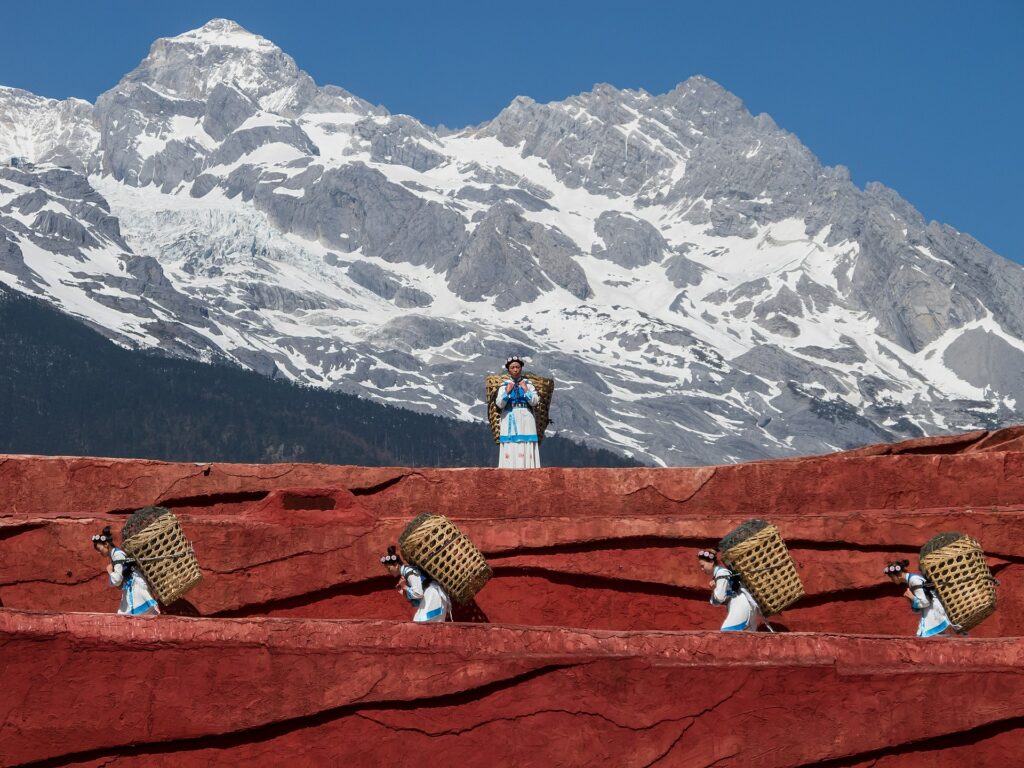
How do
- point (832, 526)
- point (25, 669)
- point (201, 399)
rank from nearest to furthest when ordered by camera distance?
1. point (25, 669)
2. point (832, 526)
3. point (201, 399)

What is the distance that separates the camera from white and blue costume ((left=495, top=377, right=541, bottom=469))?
1867cm

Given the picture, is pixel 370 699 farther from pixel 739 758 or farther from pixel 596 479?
pixel 596 479

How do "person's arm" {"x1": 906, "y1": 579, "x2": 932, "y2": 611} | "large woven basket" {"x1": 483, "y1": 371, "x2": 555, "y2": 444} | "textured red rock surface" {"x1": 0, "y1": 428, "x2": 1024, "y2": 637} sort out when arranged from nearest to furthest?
1. "person's arm" {"x1": 906, "y1": 579, "x2": 932, "y2": 611}
2. "textured red rock surface" {"x1": 0, "y1": 428, "x2": 1024, "y2": 637}
3. "large woven basket" {"x1": 483, "y1": 371, "x2": 555, "y2": 444}

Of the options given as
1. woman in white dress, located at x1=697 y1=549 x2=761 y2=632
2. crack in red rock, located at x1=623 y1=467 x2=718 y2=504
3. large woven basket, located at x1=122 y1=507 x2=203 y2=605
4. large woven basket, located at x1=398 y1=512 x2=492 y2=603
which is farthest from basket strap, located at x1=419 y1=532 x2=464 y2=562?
crack in red rock, located at x1=623 y1=467 x2=718 y2=504

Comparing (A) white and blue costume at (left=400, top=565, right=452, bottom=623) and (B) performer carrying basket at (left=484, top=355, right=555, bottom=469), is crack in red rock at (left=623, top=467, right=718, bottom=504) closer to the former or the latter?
(B) performer carrying basket at (left=484, top=355, right=555, bottom=469)

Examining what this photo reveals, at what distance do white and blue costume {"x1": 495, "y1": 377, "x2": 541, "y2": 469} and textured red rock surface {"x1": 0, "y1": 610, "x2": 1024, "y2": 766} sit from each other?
9015 millimetres

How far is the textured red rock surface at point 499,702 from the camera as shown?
965cm

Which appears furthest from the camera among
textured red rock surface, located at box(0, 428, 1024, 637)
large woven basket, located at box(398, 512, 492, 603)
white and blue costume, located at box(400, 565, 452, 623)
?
textured red rock surface, located at box(0, 428, 1024, 637)

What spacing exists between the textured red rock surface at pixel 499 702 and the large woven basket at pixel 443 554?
1.75 metres

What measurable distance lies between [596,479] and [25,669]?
23.3ft

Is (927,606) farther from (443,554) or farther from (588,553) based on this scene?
(443,554)

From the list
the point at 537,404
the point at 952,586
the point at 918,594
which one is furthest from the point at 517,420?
the point at 952,586

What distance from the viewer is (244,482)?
1570 cm

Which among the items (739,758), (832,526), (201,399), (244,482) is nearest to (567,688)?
(739,758)
